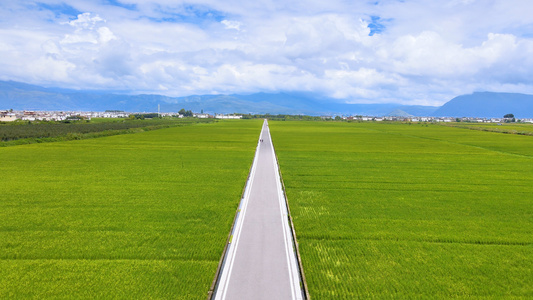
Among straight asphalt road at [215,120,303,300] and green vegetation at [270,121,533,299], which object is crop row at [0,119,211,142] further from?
green vegetation at [270,121,533,299]

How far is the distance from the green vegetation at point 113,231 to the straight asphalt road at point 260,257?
0.63m

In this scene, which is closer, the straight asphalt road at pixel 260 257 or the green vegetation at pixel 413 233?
the straight asphalt road at pixel 260 257

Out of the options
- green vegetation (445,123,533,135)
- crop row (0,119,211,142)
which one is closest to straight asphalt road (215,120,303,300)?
crop row (0,119,211,142)

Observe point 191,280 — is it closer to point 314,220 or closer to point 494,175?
point 314,220

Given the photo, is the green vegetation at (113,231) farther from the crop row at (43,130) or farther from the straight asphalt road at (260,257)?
the crop row at (43,130)

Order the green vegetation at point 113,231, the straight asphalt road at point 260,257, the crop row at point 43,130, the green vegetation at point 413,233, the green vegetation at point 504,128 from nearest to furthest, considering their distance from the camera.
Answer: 1. the straight asphalt road at point 260,257
2. the green vegetation at point 113,231
3. the green vegetation at point 413,233
4. the crop row at point 43,130
5. the green vegetation at point 504,128

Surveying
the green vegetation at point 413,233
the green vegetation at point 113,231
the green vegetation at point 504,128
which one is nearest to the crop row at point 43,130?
the green vegetation at point 113,231

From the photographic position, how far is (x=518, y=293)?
31.0ft

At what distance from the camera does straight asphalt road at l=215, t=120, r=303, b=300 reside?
29.4ft

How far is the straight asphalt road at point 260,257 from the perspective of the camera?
896 cm

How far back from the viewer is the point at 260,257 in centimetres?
1073

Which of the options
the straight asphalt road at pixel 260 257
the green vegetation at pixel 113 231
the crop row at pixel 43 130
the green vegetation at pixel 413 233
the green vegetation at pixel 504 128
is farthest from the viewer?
the green vegetation at pixel 504 128

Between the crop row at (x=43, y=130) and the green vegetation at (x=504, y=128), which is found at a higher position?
the green vegetation at (x=504, y=128)

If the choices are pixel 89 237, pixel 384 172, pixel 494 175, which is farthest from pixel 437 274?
pixel 494 175
